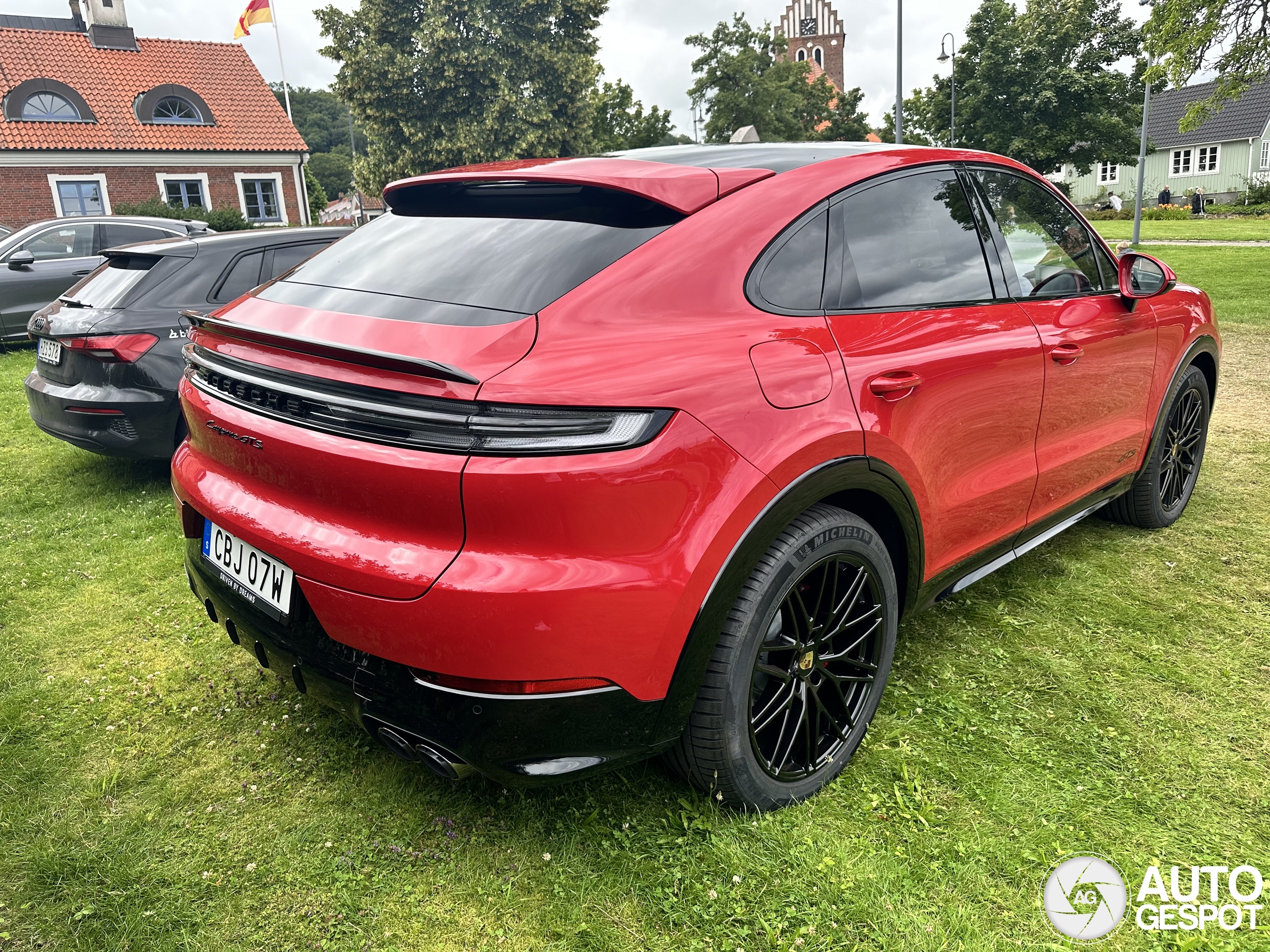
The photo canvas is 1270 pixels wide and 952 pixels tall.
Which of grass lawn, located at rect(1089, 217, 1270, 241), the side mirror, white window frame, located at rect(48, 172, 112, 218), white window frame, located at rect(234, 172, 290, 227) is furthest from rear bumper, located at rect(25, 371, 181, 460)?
white window frame, located at rect(48, 172, 112, 218)

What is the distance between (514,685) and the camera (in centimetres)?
184

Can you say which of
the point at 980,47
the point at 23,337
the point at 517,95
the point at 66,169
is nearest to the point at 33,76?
the point at 66,169

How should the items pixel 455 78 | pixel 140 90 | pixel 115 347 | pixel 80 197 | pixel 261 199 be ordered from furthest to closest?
pixel 261 199 < pixel 140 90 < pixel 455 78 < pixel 80 197 < pixel 115 347

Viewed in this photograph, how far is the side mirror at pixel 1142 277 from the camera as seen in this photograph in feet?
11.6

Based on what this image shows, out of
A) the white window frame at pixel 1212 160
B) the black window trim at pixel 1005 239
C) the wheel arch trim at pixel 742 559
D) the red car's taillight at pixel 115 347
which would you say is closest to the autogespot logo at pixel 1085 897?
the wheel arch trim at pixel 742 559

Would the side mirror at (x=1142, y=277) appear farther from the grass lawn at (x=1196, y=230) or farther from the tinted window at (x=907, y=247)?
the grass lawn at (x=1196, y=230)

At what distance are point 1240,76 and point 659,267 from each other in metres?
16.5

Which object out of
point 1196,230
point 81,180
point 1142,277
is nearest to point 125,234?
point 1142,277

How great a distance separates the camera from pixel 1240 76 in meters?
14.1

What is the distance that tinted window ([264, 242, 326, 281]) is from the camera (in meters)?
5.57

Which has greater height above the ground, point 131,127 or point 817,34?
point 817,34

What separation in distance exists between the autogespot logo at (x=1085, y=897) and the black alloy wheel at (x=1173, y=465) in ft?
7.98

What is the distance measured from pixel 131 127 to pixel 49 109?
2.56 metres

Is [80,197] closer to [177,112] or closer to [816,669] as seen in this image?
[177,112]
